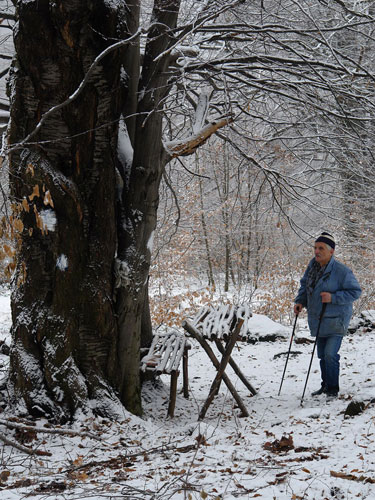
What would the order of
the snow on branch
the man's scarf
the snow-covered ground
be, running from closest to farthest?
1. the snow-covered ground
2. the snow on branch
3. the man's scarf

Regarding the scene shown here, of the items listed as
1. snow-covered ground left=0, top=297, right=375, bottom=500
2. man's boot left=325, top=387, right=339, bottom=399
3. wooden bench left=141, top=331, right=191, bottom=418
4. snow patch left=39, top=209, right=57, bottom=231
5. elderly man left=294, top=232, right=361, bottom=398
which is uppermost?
snow patch left=39, top=209, right=57, bottom=231

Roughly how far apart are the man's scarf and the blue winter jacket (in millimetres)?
46

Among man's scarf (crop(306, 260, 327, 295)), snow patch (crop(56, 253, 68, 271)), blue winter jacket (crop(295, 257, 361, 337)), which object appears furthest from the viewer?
man's scarf (crop(306, 260, 327, 295))

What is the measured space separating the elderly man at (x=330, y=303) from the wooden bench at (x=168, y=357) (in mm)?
1604

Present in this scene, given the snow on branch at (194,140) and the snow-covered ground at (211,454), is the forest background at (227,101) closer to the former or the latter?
the snow on branch at (194,140)

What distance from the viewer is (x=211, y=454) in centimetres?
385

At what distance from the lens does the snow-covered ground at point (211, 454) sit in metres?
2.92

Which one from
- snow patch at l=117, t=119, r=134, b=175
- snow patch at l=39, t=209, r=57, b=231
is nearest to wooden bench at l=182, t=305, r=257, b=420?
snow patch at l=39, t=209, r=57, b=231

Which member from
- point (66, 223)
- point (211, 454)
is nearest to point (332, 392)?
point (211, 454)

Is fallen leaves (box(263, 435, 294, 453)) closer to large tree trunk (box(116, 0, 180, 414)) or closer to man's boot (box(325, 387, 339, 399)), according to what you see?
man's boot (box(325, 387, 339, 399))

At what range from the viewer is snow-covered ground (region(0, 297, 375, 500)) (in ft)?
9.57

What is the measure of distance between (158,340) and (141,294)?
1219 mm

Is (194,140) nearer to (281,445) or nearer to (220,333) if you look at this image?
(220,333)

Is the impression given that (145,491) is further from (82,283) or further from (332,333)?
(332,333)
